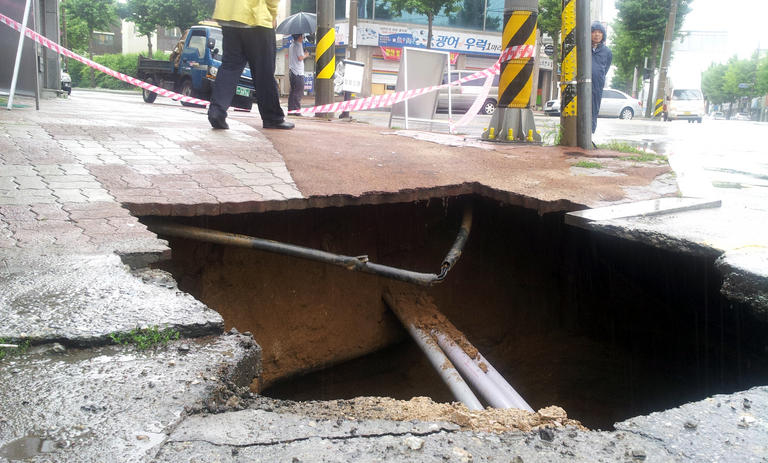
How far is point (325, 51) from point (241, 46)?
186 inches

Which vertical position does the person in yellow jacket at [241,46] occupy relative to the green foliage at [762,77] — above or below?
below

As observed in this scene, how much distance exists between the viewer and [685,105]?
1261 inches

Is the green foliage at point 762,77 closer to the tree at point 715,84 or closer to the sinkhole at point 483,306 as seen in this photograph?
the tree at point 715,84

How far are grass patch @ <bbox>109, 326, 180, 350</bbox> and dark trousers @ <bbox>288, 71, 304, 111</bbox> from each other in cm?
963

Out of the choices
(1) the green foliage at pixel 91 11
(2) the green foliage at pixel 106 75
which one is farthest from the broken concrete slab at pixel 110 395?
(2) the green foliage at pixel 106 75

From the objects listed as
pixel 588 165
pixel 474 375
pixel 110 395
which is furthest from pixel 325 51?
pixel 110 395

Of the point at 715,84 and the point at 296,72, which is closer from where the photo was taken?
the point at 296,72

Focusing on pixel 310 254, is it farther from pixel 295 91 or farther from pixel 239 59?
pixel 295 91

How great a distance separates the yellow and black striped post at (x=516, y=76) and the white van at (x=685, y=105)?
2801 cm

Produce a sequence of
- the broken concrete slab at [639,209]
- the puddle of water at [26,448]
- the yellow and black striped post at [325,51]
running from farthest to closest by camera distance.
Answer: the yellow and black striped post at [325,51]
the broken concrete slab at [639,209]
the puddle of water at [26,448]

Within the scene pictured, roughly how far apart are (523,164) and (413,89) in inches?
195

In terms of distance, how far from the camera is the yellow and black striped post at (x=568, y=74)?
6209 mm

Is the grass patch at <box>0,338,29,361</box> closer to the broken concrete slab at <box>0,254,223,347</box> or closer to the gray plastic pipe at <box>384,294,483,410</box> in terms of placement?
the broken concrete slab at <box>0,254,223,347</box>

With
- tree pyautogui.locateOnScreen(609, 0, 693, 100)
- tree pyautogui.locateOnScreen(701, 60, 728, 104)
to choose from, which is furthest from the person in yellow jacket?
tree pyautogui.locateOnScreen(701, 60, 728, 104)
